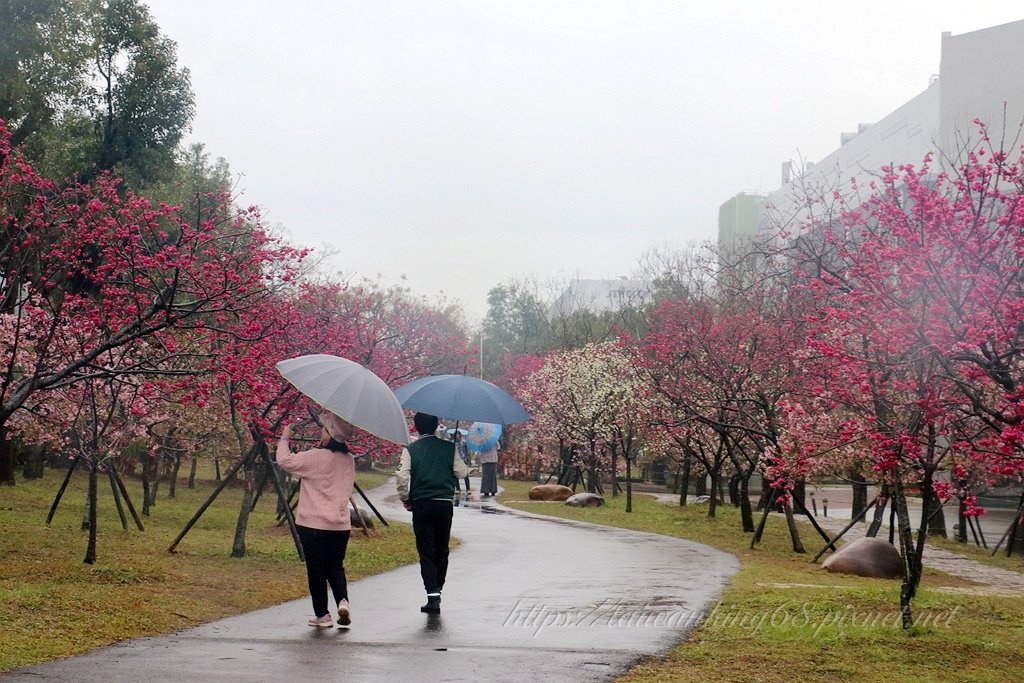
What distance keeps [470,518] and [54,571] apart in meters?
15.7

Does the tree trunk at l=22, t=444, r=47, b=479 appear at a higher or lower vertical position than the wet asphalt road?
higher

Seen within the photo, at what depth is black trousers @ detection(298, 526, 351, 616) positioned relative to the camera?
31.7 feet

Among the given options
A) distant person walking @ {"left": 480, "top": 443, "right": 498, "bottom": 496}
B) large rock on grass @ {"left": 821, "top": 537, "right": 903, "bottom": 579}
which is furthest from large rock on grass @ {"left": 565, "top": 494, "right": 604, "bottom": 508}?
large rock on grass @ {"left": 821, "top": 537, "right": 903, "bottom": 579}

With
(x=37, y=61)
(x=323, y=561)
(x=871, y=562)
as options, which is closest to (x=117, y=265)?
(x=323, y=561)

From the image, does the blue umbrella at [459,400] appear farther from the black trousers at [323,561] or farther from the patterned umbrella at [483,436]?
the patterned umbrella at [483,436]

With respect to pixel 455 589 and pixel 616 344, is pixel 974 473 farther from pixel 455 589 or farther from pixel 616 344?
pixel 616 344

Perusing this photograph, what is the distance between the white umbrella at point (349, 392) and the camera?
374 inches

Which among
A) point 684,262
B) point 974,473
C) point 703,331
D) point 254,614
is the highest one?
point 684,262

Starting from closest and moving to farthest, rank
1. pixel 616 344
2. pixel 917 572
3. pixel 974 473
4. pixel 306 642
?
pixel 306 642
pixel 917 572
pixel 974 473
pixel 616 344

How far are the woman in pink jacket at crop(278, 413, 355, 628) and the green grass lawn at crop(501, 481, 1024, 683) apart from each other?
2799 mm

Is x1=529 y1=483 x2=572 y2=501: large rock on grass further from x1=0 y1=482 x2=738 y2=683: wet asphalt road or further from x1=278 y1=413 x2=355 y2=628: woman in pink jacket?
x1=278 y1=413 x2=355 y2=628: woman in pink jacket

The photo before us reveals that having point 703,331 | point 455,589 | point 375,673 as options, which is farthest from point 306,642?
point 703,331

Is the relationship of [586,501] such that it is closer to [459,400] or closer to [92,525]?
[92,525]

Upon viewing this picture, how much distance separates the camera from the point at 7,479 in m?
28.6
